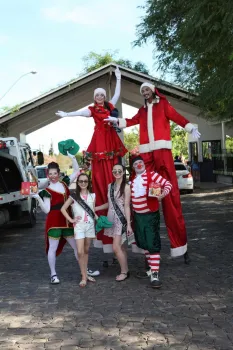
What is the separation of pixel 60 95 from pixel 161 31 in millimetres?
13666

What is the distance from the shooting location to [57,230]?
5.89m

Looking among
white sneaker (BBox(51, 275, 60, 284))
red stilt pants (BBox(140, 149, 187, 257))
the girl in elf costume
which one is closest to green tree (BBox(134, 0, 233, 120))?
red stilt pants (BBox(140, 149, 187, 257))

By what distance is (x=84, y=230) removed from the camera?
18.9 feet

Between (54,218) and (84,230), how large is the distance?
0.42 m

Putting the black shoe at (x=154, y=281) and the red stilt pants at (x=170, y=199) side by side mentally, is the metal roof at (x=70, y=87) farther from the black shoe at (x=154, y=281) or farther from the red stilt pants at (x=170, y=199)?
the black shoe at (x=154, y=281)

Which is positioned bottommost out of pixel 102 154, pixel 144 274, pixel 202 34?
pixel 144 274

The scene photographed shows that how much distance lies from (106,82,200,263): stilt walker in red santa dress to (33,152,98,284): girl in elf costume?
1102mm

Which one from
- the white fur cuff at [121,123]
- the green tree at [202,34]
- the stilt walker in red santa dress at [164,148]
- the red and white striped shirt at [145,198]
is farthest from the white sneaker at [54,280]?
the green tree at [202,34]

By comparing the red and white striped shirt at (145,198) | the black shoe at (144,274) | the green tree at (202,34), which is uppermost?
the green tree at (202,34)

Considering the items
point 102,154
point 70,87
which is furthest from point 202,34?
→ point 70,87

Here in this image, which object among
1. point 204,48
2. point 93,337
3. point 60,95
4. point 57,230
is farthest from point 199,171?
point 93,337

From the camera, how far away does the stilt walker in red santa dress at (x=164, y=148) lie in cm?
631

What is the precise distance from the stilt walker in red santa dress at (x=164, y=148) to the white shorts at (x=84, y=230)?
1118 mm

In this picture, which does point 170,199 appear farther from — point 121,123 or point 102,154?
point 121,123
